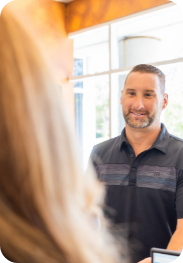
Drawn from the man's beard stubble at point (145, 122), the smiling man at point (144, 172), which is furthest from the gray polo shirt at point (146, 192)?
the man's beard stubble at point (145, 122)

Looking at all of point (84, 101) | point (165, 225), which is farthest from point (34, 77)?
point (84, 101)

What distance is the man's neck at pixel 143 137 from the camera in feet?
6.19

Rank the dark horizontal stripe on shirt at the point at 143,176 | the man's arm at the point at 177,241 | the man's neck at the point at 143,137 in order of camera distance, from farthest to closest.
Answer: the man's neck at the point at 143,137 < the dark horizontal stripe on shirt at the point at 143,176 < the man's arm at the point at 177,241

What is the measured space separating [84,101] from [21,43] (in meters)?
5.30

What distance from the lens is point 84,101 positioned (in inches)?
225

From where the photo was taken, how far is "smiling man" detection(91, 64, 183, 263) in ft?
5.37

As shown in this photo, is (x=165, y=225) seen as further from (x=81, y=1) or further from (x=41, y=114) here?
(x=81, y=1)

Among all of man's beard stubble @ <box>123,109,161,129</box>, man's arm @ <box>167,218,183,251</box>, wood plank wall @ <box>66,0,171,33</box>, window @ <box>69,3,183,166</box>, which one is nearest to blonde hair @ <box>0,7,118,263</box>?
man's arm @ <box>167,218,183,251</box>

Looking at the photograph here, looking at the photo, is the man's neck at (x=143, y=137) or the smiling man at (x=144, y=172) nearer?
the smiling man at (x=144, y=172)

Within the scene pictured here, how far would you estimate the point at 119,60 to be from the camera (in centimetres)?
473

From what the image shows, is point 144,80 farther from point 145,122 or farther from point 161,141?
point 161,141

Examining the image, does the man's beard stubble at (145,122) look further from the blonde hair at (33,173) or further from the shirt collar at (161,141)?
the blonde hair at (33,173)

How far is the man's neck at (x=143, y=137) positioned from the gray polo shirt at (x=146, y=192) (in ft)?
0.14

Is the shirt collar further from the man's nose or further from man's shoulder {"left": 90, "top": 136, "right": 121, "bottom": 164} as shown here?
the man's nose
